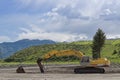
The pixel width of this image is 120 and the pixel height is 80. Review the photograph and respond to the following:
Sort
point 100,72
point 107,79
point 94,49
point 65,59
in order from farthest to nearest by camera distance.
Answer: point 65,59 < point 94,49 < point 100,72 < point 107,79

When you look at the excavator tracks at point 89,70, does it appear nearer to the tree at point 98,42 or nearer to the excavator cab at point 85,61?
the excavator cab at point 85,61

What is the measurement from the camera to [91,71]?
2447 inches

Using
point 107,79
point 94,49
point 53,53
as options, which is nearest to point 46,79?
point 107,79

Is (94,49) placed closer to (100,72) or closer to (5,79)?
(100,72)

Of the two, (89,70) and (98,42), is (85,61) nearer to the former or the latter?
(89,70)

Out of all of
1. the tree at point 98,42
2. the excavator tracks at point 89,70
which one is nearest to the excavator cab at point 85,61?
the excavator tracks at point 89,70

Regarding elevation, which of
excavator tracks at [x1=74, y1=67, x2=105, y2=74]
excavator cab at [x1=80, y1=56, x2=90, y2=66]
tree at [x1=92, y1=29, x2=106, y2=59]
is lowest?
excavator tracks at [x1=74, y1=67, x2=105, y2=74]

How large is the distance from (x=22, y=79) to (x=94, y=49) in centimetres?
9237

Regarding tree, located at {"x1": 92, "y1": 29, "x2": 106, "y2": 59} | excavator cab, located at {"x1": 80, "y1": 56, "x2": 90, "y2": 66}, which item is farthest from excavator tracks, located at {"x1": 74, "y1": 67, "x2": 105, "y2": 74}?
tree, located at {"x1": 92, "y1": 29, "x2": 106, "y2": 59}

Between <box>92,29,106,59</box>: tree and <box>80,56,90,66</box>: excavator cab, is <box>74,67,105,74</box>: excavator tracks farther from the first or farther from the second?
<box>92,29,106,59</box>: tree

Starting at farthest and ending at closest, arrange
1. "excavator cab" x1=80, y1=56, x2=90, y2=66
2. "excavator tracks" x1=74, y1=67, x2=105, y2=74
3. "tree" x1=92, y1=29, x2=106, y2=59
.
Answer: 1. "tree" x1=92, y1=29, x2=106, y2=59
2. "excavator tracks" x1=74, y1=67, x2=105, y2=74
3. "excavator cab" x1=80, y1=56, x2=90, y2=66

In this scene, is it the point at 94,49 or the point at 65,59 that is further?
the point at 65,59

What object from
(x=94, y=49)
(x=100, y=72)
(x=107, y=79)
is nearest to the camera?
(x=107, y=79)

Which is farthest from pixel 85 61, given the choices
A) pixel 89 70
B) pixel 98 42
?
pixel 98 42
